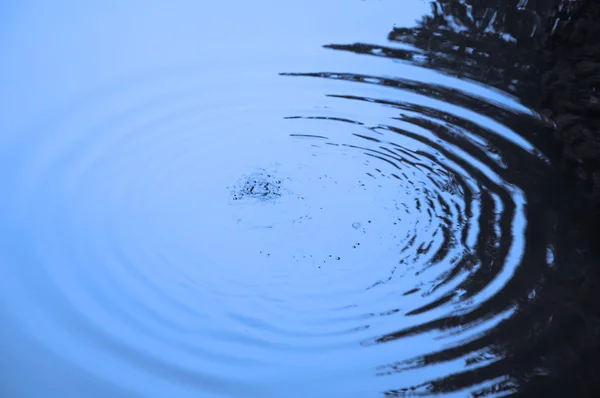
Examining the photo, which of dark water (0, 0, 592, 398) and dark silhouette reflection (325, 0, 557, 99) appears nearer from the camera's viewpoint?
dark water (0, 0, 592, 398)

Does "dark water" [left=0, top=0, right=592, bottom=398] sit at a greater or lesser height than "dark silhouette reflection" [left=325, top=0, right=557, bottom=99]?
lesser

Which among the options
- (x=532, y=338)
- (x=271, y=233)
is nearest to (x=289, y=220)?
(x=271, y=233)

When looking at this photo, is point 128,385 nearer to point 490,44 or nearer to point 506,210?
point 506,210

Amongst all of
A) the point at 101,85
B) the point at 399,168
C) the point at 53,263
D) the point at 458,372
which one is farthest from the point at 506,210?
the point at 101,85

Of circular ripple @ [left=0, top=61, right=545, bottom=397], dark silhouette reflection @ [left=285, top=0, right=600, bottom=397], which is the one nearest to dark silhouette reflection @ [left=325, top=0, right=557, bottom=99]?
dark silhouette reflection @ [left=285, top=0, right=600, bottom=397]

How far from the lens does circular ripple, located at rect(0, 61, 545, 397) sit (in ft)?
3.66

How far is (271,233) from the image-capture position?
1.39m

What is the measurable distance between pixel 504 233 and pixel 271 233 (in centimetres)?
48

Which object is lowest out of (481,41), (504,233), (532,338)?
(532,338)

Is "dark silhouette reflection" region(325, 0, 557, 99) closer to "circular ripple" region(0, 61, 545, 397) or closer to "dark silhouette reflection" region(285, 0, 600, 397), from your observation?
"dark silhouette reflection" region(285, 0, 600, 397)

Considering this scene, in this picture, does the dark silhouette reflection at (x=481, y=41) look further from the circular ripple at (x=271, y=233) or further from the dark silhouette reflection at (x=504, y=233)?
the circular ripple at (x=271, y=233)

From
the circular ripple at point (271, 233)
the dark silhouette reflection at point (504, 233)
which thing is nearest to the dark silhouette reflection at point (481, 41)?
the dark silhouette reflection at point (504, 233)

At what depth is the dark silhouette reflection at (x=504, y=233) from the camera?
108 centimetres

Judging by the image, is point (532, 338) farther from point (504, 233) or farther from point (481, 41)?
point (481, 41)
